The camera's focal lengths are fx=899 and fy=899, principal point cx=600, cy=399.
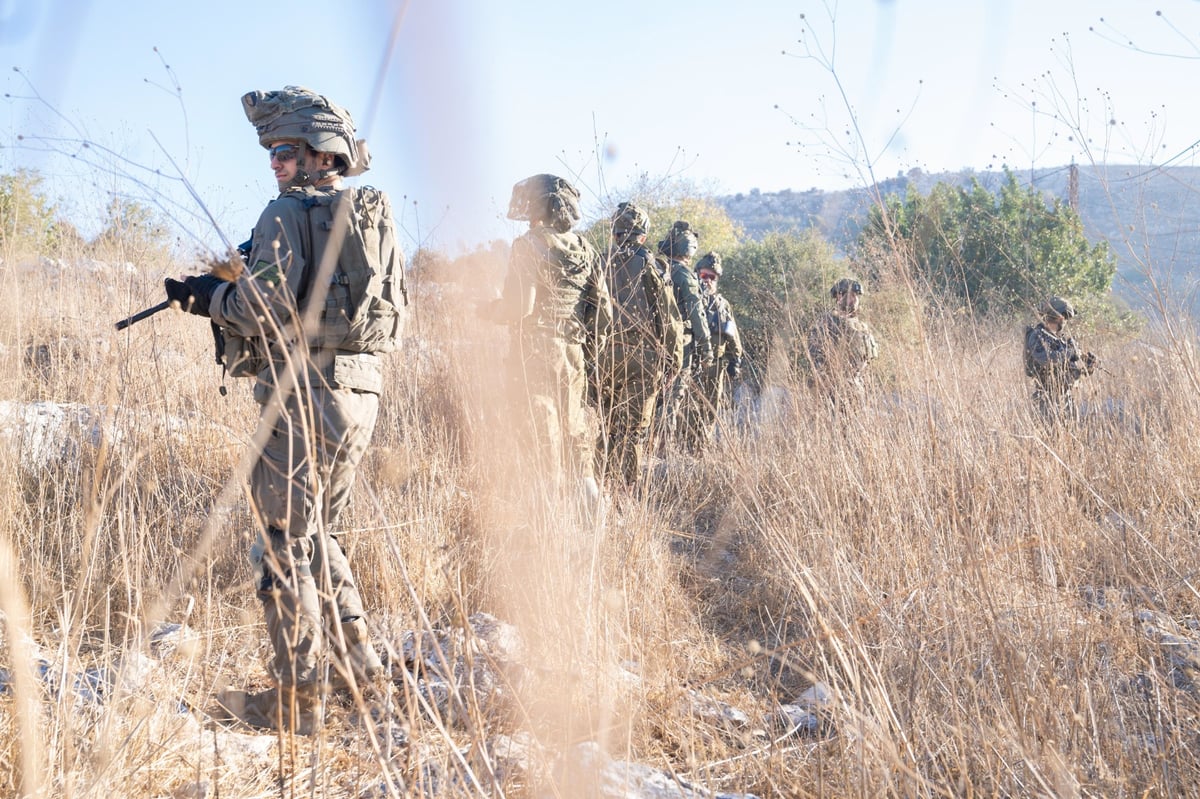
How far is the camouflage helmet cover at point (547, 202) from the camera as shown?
398 centimetres

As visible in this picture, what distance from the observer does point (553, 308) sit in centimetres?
410

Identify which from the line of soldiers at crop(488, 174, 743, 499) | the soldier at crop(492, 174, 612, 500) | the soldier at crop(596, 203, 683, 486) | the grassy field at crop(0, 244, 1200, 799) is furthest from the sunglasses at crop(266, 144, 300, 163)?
the soldier at crop(596, 203, 683, 486)

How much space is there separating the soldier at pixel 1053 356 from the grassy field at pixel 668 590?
3.62 ft

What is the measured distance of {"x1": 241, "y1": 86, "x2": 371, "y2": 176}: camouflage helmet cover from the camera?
2359mm

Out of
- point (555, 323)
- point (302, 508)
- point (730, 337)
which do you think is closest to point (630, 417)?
point (555, 323)

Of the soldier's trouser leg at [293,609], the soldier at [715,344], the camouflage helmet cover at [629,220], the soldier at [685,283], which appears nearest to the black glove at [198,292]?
the soldier's trouser leg at [293,609]

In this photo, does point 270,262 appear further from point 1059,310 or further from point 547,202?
point 1059,310

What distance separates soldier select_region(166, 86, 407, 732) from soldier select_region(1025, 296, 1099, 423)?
16.1 ft

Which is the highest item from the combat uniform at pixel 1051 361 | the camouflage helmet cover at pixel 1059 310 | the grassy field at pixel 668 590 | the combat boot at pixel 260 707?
the camouflage helmet cover at pixel 1059 310

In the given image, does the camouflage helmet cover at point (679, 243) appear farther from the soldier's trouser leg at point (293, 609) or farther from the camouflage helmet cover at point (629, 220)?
the soldier's trouser leg at point (293, 609)

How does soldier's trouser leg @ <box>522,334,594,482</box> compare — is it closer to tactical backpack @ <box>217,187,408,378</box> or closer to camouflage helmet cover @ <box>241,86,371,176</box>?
tactical backpack @ <box>217,187,408,378</box>

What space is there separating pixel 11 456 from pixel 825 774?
10.4 ft

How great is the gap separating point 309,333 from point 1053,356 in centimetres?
541

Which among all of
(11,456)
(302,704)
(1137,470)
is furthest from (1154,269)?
(11,456)
